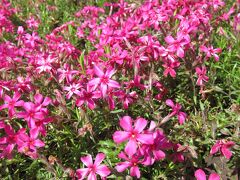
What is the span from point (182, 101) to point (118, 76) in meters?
0.65

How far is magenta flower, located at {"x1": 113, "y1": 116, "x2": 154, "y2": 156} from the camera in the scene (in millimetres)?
1733

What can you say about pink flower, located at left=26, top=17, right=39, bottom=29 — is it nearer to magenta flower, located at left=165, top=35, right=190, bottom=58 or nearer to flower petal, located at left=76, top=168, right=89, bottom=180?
magenta flower, located at left=165, top=35, right=190, bottom=58

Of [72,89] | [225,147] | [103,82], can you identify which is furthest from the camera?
[72,89]

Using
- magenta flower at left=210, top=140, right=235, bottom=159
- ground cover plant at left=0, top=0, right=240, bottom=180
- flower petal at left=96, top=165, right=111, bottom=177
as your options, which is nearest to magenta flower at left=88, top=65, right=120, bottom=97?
ground cover plant at left=0, top=0, right=240, bottom=180

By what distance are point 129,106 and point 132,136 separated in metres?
0.77

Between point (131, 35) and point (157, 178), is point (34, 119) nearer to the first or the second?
point (157, 178)

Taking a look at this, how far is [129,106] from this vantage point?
8.34ft

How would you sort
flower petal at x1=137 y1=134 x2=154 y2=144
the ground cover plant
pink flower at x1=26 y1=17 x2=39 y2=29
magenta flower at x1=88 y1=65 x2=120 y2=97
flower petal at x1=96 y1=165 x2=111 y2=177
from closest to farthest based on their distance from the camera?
flower petal at x1=137 y1=134 x2=154 y2=144
flower petal at x1=96 y1=165 x2=111 y2=177
the ground cover plant
magenta flower at x1=88 y1=65 x2=120 y2=97
pink flower at x1=26 y1=17 x2=39 y2=29

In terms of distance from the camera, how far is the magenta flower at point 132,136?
1733 mm

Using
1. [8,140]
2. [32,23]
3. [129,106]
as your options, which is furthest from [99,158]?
[32,23]

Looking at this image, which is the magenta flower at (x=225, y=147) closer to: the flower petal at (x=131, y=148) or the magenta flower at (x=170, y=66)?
the flower petal at (x=131, y=148)

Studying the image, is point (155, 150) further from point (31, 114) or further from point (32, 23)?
point (32, 23)

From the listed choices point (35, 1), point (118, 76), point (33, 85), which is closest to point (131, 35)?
point (118, 76)

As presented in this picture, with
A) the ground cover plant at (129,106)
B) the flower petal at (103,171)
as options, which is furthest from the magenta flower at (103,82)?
the flower petal at (103,171)
